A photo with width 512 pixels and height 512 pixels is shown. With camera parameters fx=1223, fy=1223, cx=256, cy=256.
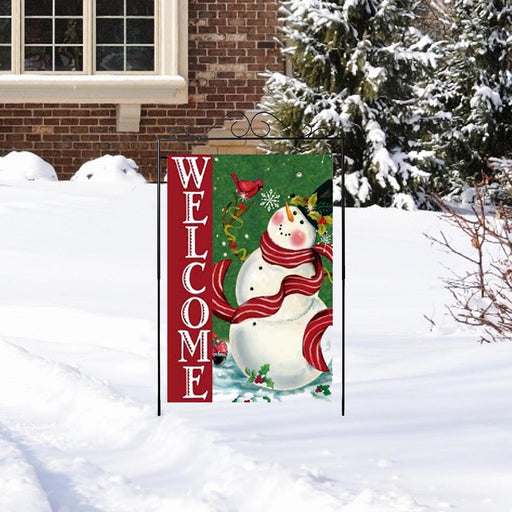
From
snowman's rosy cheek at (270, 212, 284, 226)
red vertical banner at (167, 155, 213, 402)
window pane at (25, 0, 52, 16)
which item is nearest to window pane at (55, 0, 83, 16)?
window pane at (25, 0, 52, 16)

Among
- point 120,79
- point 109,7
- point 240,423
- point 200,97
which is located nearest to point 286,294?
point 240,423

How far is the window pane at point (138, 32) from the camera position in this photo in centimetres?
1557

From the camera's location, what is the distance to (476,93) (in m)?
15.5

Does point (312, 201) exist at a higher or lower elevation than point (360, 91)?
lower

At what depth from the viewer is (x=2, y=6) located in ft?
52.0

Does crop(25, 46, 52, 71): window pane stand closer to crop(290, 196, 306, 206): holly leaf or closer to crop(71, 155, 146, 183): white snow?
crop(71, 155, 146, 183): white snow

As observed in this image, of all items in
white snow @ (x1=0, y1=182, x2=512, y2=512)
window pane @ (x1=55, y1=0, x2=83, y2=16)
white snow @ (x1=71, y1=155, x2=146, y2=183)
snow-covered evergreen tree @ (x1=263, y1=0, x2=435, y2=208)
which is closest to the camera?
white snow @ (x1=0, y1=182, x2=512, y2=512)

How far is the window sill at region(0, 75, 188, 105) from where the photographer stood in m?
15.3

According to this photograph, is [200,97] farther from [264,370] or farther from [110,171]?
[264,370]

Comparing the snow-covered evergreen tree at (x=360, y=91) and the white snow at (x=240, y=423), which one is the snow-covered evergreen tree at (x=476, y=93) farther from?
the white snow at (x=240, y=423)

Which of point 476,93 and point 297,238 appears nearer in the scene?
point 297,238

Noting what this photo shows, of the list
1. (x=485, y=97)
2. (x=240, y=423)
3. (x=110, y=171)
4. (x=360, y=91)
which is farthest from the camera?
(x=485, y=97)

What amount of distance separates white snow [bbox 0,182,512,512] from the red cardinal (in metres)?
0.99

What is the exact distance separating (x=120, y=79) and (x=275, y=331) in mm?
10338
